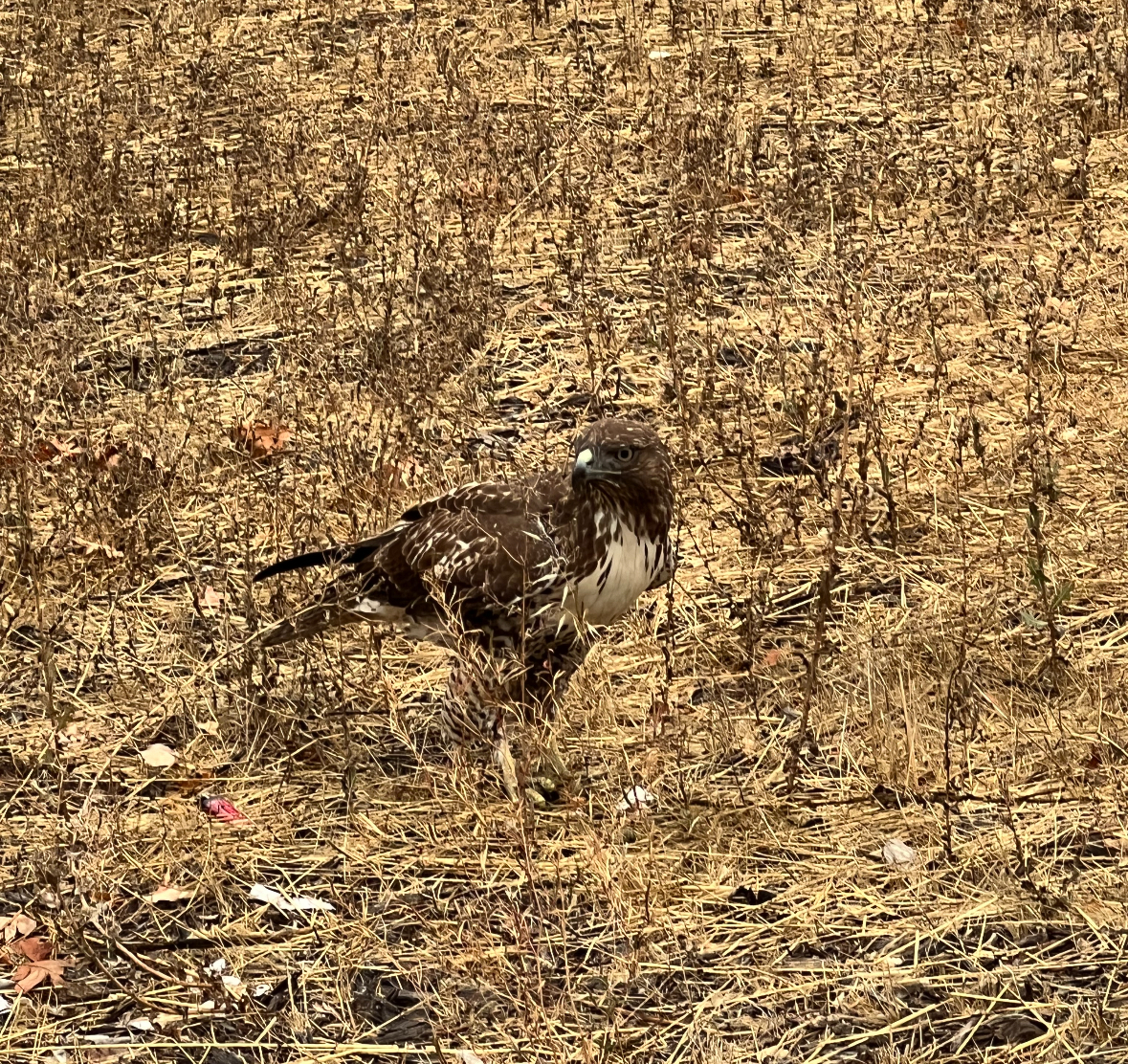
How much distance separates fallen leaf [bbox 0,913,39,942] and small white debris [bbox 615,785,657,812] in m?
1.70

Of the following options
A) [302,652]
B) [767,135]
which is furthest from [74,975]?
[767,135]

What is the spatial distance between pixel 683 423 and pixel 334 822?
9.40 ft

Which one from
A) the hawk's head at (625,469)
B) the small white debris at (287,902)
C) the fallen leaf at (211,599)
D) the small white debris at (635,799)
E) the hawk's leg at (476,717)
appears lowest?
the small white debris at (287,902)

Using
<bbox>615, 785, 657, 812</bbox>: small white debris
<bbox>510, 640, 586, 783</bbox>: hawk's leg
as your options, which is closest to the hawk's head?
<bbox>510, 640, 586, 783</bbox>: hawk's leg

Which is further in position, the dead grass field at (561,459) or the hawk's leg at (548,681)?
the hawk's leg at (548,681)

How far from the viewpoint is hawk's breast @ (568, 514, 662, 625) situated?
523 cm

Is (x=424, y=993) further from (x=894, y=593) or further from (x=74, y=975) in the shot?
(x=894, y=593)

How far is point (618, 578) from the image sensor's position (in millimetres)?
5254

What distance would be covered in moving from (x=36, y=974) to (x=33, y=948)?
128mm

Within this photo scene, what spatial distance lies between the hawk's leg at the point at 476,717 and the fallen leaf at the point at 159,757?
941 millimetres

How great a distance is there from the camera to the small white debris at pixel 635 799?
527 centimetres

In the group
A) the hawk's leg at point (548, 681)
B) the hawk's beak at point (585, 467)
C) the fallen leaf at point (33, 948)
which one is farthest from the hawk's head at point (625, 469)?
the fallen leaf at point (33, 948)

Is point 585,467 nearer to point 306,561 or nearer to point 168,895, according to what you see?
point 306,561

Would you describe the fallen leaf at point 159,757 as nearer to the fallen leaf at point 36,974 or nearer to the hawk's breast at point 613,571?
the fallen leaf at point 36,974
